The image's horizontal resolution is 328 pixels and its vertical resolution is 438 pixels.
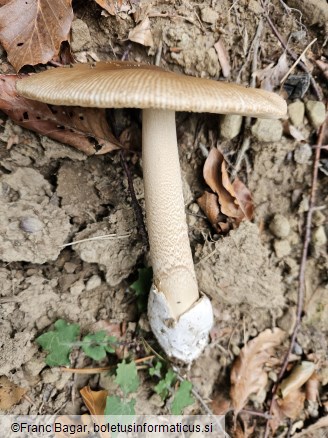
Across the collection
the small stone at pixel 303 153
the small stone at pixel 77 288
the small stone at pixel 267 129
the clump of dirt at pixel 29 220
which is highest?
the small stone at pixel 267 129

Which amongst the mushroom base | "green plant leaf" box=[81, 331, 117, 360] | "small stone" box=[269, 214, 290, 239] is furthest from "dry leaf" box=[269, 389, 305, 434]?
"green plant leaf" box=[81, 331, 117, 360]

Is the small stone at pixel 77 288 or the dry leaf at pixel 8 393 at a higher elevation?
the small stone at pixel 77 288

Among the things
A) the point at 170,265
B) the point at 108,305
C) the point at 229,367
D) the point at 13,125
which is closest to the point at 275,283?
the point at 229,367

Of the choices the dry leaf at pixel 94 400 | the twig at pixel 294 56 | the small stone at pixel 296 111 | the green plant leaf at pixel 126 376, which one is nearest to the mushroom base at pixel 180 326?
the green plant leaf at pixel 126 376

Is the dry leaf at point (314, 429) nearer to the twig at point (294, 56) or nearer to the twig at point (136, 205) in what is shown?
the twig at point (136, 205)

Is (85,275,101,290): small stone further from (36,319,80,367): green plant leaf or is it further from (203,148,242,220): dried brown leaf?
(203,148,242,220): dried brown leaf

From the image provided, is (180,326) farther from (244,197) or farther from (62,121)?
(62,121)
